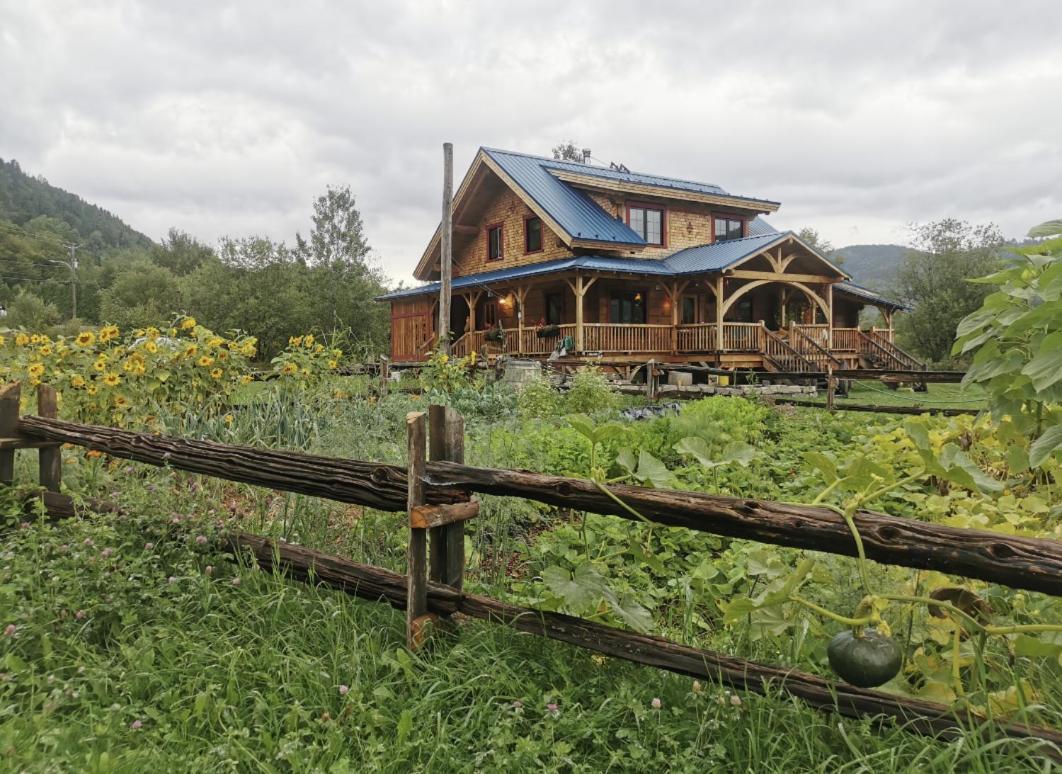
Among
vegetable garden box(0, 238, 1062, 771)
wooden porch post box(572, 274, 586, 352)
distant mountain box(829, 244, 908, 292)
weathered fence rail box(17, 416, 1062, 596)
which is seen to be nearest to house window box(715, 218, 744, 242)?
wooden porch post box(572, 274, 586, 352)

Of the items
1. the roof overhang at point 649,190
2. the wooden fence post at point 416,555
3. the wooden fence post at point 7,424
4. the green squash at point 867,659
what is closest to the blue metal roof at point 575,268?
the roof overhang at point 649,190

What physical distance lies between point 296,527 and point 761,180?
171 m

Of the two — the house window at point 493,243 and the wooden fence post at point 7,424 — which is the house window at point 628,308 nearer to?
→ the house window at point 493,243

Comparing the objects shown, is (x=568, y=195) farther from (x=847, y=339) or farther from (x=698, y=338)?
(x=847, y=339)

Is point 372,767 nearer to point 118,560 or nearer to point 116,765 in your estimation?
→ point 116,765

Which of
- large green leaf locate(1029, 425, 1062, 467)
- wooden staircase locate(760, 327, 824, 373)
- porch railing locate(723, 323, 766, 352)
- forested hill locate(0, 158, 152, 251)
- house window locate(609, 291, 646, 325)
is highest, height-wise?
forested hill locate(0, 158, 152, 251)

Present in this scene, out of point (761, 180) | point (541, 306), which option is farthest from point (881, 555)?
point (761, 180)

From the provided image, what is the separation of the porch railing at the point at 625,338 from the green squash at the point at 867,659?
59.4 feet

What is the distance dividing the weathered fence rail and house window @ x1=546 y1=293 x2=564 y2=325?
2010cm

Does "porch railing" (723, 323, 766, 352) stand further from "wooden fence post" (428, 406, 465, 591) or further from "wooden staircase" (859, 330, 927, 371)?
"wooden fence post" (428, 406, 465, 591)

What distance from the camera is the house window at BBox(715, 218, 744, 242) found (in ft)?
82.7

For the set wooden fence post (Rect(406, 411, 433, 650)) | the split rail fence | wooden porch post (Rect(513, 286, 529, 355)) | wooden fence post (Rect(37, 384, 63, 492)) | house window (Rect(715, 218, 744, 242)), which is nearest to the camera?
the split rail fence

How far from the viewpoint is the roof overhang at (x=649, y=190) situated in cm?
2270

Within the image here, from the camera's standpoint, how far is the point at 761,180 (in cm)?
15725
